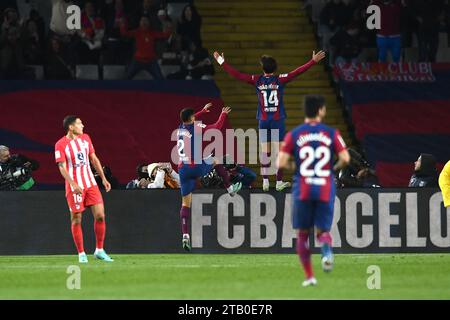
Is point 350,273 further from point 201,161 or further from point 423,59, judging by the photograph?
point 423,59

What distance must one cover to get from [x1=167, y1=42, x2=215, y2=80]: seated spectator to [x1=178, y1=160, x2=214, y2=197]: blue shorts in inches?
259

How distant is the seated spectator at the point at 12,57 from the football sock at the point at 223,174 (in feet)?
22.1

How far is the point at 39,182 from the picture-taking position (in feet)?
84.1

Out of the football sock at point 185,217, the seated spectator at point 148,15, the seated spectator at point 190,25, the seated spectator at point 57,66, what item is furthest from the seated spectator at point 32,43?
the football sock at point 185,217

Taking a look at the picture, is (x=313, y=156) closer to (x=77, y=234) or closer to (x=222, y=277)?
(x=222, y=277)

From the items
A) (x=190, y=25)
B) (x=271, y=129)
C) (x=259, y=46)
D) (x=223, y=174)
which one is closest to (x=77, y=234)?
(x=223, y=174)

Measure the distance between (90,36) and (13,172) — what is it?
5129mm

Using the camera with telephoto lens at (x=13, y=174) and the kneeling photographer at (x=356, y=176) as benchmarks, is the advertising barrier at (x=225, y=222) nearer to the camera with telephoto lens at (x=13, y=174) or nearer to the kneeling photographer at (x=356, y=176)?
the kneeling photographer at (x=356, y=176)

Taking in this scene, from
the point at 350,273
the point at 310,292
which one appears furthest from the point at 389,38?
the point at 310,292

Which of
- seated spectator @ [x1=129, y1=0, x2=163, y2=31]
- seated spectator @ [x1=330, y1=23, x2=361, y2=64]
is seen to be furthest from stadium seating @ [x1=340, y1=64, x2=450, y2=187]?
seated spectator @ [x1=129, y1=0, x2=163, y2=31]

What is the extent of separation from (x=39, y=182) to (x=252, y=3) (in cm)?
717

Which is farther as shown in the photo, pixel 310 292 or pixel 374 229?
pixel 374 229

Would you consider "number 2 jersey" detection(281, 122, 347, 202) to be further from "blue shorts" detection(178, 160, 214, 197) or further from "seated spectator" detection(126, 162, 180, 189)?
"seated spectator" detection(126, 162, 180, 189)

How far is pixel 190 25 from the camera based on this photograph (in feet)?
90.1
